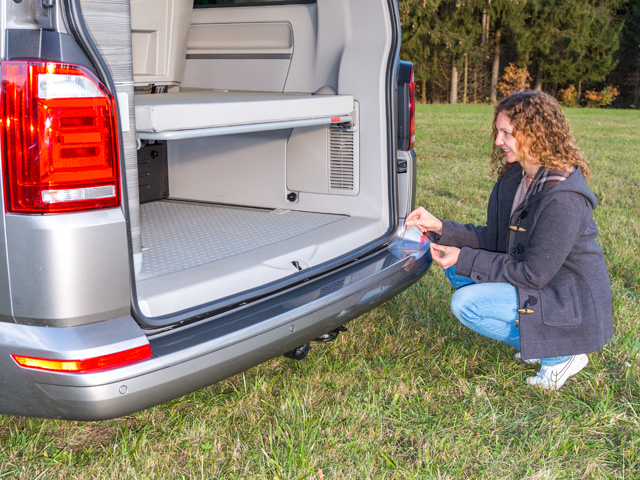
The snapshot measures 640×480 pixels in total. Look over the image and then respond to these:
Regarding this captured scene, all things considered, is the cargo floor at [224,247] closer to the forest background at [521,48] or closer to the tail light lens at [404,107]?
the tail light lens at [404,107]

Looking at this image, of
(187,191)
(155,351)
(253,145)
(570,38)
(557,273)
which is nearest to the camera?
(155,351)

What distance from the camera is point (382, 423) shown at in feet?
8.15

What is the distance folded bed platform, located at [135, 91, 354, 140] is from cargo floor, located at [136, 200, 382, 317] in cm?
45

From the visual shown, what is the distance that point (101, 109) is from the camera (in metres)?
1.72

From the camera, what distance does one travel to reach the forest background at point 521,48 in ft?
86.9

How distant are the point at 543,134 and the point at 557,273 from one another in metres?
0.52

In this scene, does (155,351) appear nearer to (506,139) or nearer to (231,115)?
(231,115)

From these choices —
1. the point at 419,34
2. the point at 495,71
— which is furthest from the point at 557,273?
the point at 495,71

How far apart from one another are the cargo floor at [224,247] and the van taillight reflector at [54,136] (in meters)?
0.43

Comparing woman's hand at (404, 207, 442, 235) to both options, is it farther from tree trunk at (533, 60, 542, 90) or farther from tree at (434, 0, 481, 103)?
tree trunk at (533, 60, 542, 90)

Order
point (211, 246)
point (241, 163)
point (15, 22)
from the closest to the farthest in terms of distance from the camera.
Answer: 1. point (15, 22)
2. point (211, 246)
3. point (241, 163)

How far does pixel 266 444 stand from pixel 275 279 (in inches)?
21.6

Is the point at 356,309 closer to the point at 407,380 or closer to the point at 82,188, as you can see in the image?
the point at 407,380

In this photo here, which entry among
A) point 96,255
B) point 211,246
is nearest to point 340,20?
point 211,246
